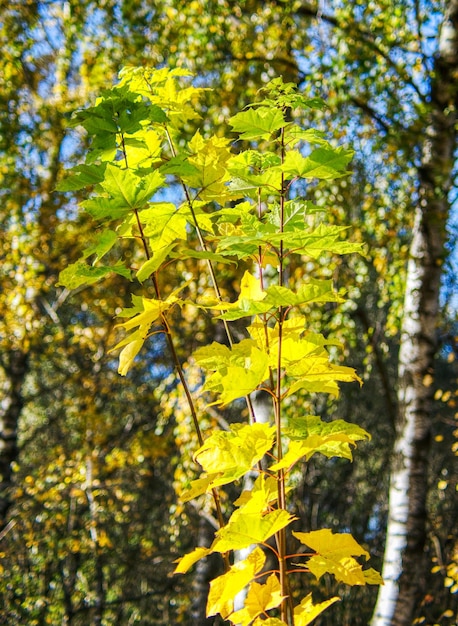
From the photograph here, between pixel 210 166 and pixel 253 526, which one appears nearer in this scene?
pixel 253 526

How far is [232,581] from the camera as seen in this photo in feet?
1.96

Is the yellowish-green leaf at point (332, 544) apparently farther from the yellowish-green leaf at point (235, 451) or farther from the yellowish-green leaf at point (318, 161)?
the yellowish-green leaf at point (318, 161)

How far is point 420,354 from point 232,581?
218cm

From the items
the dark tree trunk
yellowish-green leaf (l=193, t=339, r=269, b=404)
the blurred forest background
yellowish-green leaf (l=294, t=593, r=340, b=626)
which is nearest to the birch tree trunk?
the blurred forest background

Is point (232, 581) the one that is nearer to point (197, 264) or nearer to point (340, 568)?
point (340, 568)

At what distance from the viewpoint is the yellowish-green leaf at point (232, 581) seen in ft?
1.95

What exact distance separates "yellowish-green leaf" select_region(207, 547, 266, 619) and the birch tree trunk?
199 cm

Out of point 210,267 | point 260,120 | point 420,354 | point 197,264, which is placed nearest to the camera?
point 260,120

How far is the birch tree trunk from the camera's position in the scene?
2.35 meters

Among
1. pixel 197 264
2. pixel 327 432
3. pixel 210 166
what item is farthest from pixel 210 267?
pixel 197 264

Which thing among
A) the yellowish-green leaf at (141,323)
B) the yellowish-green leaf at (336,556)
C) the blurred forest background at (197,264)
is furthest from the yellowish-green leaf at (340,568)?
the blurred forest background at (197,264)

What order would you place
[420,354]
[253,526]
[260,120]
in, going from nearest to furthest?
[253,526] → [260,120] → [420,354]

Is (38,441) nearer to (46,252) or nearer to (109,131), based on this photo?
(46,252)

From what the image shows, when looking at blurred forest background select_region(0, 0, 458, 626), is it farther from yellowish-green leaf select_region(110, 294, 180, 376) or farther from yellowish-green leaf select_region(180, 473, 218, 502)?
yellowish-green leaf select_region(180, 473, 218, 502)
